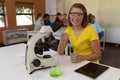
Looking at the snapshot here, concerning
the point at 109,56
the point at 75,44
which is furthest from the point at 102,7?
the point at 75,44

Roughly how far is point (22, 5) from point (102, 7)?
11.3ft

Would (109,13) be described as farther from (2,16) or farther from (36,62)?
(36,62)

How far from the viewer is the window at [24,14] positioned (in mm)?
6055

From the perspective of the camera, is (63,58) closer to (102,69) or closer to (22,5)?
(102,69)

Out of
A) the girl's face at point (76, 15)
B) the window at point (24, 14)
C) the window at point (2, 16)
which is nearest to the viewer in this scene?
the girl's face at point (76, 15)

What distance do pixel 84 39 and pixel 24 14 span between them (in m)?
5.48

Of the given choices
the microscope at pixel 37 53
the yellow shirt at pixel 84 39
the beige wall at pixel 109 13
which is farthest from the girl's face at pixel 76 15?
the beige wall at pixel 109 13

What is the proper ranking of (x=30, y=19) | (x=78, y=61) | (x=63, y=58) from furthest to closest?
(x=30, y=19)
(x=63, y=58)
(x=78, y=61)

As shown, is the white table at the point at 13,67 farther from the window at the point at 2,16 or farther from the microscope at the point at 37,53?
the window at the point at 2,16

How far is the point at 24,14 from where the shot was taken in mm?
6316

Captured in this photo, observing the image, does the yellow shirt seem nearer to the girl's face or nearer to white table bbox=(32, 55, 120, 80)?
the girl's face

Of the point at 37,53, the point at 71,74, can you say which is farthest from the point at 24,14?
the point at 71,74

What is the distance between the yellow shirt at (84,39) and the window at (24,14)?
5.16m

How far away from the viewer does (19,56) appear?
1430mm
